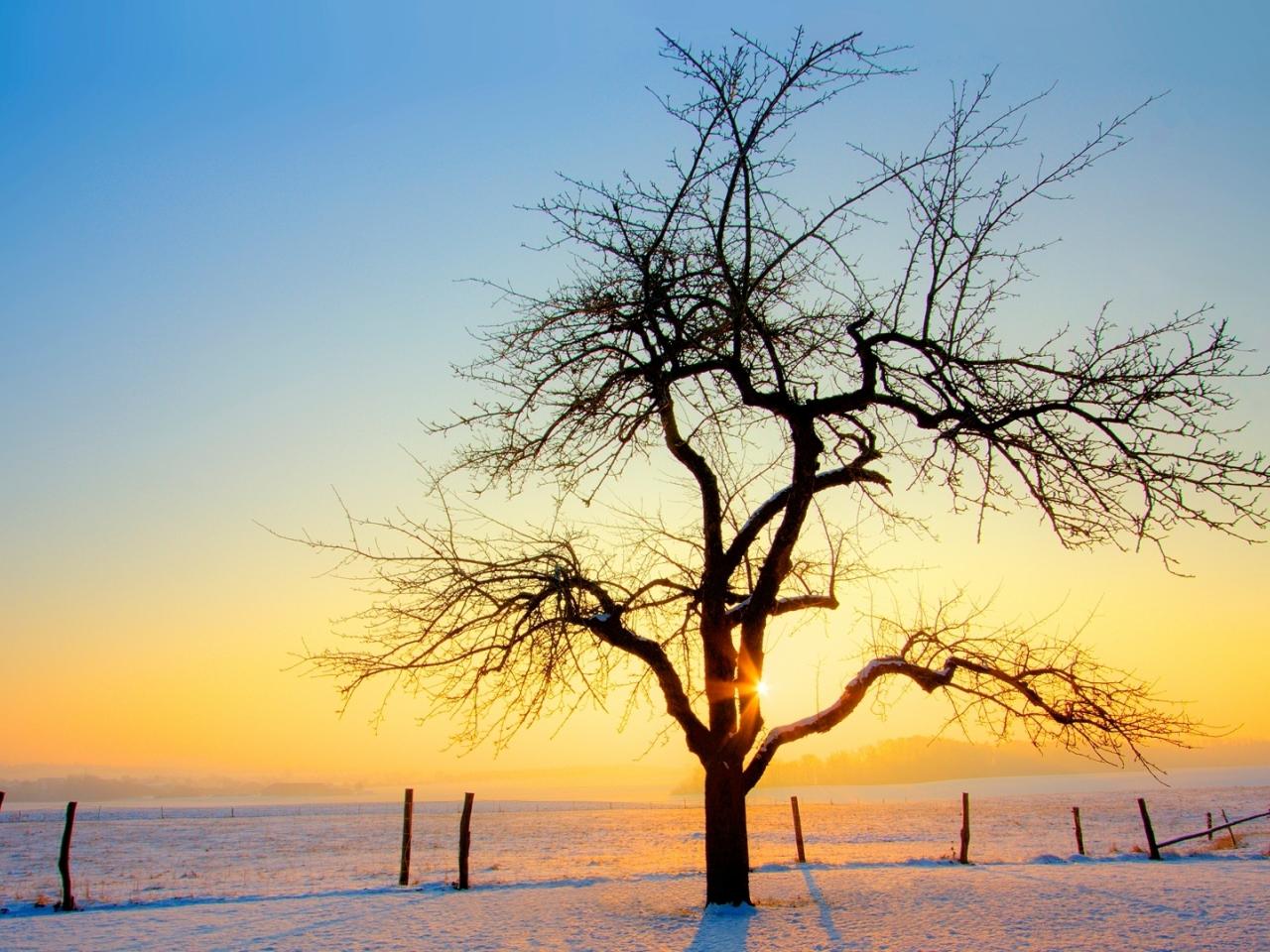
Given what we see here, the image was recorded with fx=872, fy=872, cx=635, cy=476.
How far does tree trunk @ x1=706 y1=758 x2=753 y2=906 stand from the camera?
448 inches

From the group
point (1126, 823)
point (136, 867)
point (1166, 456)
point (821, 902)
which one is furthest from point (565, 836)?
point (1166, 456)

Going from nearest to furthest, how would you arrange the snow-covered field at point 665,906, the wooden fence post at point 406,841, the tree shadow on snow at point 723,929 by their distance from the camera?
the tree shadow on snow at point 723,929
the snow-covered field at point 665,906
the wooden fence post at point 406,841

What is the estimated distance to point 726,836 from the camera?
11383 mm

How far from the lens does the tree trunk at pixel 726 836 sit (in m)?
11.4

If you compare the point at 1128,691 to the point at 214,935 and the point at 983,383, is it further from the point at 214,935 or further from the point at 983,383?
the point at 214,935

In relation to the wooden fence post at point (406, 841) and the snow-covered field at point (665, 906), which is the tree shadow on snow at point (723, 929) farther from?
the wooden fence post at point (406, 841)

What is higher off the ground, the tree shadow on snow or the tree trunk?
the tree trunk

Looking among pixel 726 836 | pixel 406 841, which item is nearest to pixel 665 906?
pixel 726 836

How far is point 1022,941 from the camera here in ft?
30.5

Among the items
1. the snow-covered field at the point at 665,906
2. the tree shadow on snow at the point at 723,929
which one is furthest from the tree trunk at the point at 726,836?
the snow-covered field at the point at 665,906

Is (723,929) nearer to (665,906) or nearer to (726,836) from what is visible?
(726,836)

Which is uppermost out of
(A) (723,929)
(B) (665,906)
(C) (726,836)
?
(C) (726,836)

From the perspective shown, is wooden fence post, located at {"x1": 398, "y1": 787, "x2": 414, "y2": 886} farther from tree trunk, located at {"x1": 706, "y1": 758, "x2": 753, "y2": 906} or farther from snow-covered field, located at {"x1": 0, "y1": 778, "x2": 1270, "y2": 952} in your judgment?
tree trunk, located at {"x1": 706, "y1": 758, "x2": 753, "y2": 906}

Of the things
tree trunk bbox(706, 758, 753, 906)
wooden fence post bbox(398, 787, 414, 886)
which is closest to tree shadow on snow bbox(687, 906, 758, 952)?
tree trunk bbox(706, 758, 753, 906)
